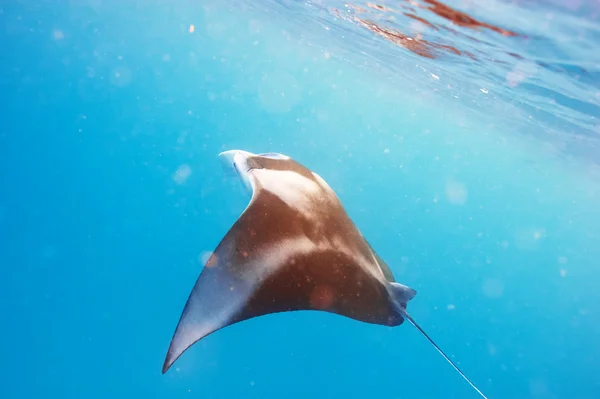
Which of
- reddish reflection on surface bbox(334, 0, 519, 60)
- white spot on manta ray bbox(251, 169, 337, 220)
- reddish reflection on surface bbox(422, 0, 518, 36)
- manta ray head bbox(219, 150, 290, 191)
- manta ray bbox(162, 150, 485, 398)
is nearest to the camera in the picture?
manta ray bbox(162, 150, 485, 398)

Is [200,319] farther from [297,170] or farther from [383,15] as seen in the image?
[383,15]

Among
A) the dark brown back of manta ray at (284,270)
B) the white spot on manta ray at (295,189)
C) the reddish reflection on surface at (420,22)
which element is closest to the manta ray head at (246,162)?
the white spot on manta ray at (295,189)

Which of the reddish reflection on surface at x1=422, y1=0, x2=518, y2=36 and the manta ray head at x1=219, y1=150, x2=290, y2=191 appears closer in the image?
the manta ray head at x1=219, y1=150, x2=290, y2=191

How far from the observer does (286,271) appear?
127 inches

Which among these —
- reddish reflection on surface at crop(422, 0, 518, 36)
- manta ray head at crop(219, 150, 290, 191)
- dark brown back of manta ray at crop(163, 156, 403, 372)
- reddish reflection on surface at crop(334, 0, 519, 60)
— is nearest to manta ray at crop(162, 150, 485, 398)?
dark brown back of manta ray at crop(163, 156, 403, 372)

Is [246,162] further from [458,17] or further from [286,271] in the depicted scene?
[458,17]

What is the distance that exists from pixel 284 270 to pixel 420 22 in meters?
8.41

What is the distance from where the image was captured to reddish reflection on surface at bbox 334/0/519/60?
25.2 ft

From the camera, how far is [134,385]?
15.9 m

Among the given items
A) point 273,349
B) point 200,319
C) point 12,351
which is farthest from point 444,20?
point 12,351

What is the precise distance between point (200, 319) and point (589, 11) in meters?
6.82

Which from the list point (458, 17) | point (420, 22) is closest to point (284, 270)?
point (458, 17)

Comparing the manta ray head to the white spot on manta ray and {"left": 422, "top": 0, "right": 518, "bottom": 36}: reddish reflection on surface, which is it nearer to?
the white spot on manta ray

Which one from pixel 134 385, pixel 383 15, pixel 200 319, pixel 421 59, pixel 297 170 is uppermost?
pixel 383 15
